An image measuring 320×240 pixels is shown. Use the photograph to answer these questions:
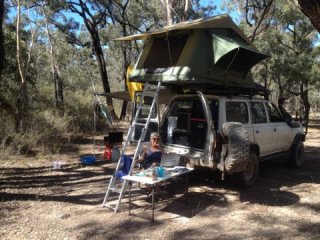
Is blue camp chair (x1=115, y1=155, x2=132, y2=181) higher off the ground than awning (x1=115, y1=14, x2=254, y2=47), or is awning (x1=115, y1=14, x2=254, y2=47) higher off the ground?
awning (x1=115, y1=14, x2=254, y2=47)

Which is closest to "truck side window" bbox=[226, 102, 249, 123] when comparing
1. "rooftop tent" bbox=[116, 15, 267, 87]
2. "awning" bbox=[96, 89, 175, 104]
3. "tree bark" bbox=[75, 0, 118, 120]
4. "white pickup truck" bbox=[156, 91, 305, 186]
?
"white pickup truck" bbox=[156, 91, 305, 186]

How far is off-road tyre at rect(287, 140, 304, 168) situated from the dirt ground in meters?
0.44

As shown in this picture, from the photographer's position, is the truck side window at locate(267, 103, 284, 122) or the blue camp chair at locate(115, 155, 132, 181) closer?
the blue camp chair at locate(115, 155, 132, 181)

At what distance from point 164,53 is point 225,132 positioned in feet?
6.89

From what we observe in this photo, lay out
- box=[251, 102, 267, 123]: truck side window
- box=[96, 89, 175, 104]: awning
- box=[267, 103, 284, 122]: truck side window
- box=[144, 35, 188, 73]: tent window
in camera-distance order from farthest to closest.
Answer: box=[96, 89, 175, 104]: awning < box=[267, 103, 284, 122]: truck side window < box=[251, 102, 267, 123]: truck side window < box=[144, 35, 188, 73]: tent window

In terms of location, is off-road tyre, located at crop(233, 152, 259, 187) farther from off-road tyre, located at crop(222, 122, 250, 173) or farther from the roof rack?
the roof rack

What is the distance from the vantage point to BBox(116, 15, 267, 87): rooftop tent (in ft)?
22.9

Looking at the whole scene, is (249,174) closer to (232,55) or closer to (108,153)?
(232,55)

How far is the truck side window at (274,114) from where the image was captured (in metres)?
8.64

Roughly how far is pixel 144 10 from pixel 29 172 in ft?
68.8

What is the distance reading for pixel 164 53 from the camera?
7516mm

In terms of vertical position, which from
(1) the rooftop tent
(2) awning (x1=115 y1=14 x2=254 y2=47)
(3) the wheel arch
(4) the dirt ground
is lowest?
(4) the dirt ground

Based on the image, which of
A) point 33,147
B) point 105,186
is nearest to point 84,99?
point 33,147

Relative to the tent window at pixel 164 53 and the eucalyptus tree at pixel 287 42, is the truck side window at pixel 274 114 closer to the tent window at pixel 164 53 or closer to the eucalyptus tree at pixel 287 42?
the tent window at pixel 164 53
